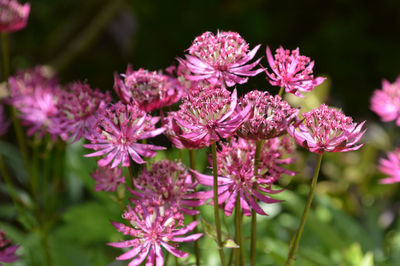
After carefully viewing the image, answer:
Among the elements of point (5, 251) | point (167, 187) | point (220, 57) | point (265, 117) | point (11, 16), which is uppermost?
point (11, 16)

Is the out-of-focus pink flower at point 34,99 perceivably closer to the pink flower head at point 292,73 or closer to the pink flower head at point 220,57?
the pink flower head at point 220,57

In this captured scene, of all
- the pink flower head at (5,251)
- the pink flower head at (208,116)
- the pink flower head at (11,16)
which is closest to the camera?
the pink flower head at (208,116)

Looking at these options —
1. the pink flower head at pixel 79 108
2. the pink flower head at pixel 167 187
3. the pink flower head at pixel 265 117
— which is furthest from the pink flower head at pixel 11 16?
the pink flower head at pixel 265 117

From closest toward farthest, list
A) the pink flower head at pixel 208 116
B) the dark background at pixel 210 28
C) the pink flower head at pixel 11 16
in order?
1. the pink flower head at pixel 208 116
2. the pink flower head at pixel 11 16
3. the dark background at pixel 210 28

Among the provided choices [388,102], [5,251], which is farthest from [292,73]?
[388,102]

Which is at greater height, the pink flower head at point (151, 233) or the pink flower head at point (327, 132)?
the pink flower head at point (327, 132)

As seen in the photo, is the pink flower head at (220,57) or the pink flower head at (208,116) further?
the pink flower head at (220,57)

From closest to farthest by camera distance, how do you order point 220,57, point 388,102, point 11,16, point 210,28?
1. point 220,57
2. point 11,16
3. point 388,102
4. point 210,28

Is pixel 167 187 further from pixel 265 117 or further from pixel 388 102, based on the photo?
pixel 388 102
